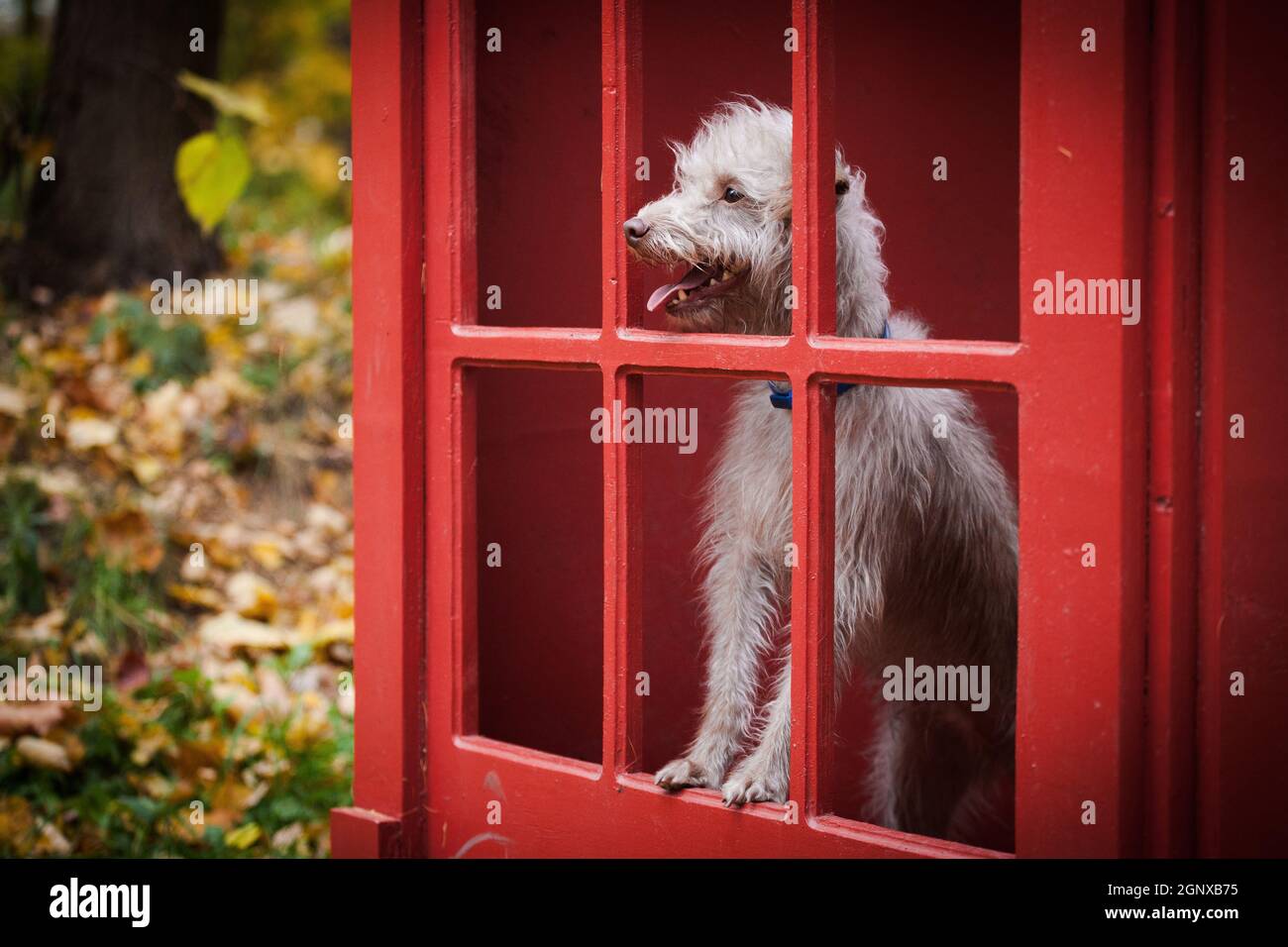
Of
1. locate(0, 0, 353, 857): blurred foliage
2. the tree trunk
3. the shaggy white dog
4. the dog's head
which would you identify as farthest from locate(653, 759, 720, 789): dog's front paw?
the tree trunk

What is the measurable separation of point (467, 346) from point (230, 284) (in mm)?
3901

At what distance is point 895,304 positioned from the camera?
3426 millimetres

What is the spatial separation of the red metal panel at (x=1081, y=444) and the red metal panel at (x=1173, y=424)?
0.02 m

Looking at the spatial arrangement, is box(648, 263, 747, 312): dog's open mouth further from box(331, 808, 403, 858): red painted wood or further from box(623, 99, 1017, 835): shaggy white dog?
box(331, 808, 403, 858): red painted wood

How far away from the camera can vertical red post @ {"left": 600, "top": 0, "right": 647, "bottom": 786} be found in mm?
2383

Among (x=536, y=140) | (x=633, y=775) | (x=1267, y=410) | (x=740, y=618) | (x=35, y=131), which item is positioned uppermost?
(x=35, y=131)

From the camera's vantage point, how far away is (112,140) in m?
6.02

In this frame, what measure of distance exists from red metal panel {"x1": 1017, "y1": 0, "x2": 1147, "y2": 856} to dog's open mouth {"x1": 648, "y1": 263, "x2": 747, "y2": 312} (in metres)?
0.70

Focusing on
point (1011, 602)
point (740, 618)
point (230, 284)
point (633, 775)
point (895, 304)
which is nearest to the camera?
point (633, 775)

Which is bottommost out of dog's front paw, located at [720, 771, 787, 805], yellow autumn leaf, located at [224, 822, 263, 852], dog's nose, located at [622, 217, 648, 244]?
yellow autumn leaf, located at [224, 822, 263, 852]

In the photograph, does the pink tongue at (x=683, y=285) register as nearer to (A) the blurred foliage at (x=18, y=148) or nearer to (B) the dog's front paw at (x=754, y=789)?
(B) the dog's front paw at (x=754, y=789)

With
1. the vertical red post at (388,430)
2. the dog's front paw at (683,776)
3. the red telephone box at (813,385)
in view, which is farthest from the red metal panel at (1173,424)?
the vertical red post at (388,430)

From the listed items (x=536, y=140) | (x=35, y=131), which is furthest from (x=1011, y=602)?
(x=35, y=131)
